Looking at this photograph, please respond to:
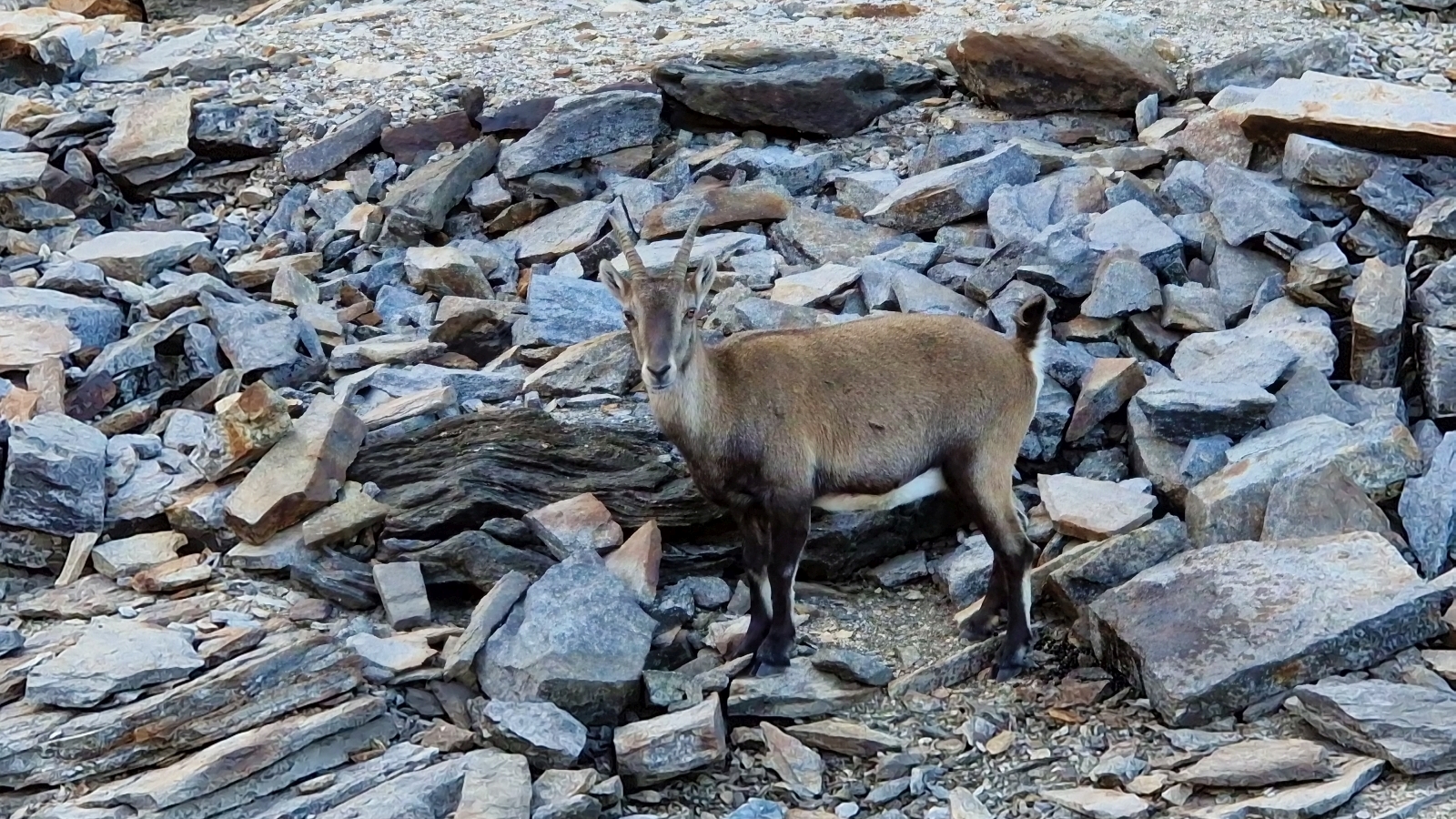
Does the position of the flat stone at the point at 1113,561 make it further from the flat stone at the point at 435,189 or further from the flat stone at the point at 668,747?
the flat stone at the point at 435,189

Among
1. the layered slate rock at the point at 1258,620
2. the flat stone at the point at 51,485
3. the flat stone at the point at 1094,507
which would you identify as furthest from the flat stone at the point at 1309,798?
the flat stone at the point at 51,485

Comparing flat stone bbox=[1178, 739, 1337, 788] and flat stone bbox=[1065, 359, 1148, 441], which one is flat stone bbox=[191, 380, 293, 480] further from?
flat stone bbox=[1178, 739, 1337, 788]

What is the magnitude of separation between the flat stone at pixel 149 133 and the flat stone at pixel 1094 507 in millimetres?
8876

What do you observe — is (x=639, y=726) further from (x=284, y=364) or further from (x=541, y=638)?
(x=284, y=364)

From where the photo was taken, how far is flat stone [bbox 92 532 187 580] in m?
8.50

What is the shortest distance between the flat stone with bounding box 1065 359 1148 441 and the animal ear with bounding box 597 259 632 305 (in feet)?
10.3

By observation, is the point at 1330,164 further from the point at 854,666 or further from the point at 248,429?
the point at 248,429

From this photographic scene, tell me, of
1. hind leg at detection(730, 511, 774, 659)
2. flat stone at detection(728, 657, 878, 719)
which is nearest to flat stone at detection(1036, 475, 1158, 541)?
flat stone at detection(728, 657, 878, 719)

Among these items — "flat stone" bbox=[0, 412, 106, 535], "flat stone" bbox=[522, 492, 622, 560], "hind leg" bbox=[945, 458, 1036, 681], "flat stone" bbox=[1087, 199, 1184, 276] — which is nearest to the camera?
"hind leg" bbox=[945, 458, 1036, 681]

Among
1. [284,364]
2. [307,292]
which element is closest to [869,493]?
[284,364]

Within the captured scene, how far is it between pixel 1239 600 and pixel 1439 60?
7714mm

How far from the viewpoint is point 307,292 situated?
11773mm

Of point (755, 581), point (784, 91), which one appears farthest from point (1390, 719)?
point (784, 91)

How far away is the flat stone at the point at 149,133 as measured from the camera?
13.6m
